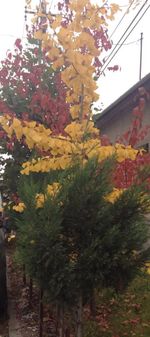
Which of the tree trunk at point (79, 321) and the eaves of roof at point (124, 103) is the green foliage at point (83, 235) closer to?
the tree trunk at point (79, 321)

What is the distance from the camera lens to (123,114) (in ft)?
35.1

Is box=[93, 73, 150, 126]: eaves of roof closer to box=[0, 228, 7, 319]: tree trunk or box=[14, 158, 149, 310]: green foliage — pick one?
box=[0, 228, 7, 319]: tree trunk

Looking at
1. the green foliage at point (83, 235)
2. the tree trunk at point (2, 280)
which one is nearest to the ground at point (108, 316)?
the tree trunk at point (2, 280)

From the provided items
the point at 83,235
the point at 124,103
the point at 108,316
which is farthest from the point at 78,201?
the point at 124,103

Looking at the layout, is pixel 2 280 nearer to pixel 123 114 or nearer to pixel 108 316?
pixel 108 316

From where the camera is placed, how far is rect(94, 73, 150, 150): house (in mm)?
8447

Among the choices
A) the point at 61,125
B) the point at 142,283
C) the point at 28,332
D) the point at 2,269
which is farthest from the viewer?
the point at 142,283

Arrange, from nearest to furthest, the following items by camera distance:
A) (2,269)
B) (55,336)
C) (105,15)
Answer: (105,15) → (55,336) → (2,269)

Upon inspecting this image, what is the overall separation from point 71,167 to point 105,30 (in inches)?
46.2

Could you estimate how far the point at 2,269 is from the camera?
20.7ft

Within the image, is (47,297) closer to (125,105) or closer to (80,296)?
(80,296)

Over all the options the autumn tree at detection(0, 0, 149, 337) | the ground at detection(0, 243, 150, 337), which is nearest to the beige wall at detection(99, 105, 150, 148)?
the ground at detection(0, 243, 150, 337)

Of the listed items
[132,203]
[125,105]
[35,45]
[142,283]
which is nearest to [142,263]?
[132,203]

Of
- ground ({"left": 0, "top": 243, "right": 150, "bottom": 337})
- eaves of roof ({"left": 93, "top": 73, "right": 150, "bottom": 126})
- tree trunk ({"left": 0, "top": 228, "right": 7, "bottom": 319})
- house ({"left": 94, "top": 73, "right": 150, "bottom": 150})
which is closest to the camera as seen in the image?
ground ({"left": 0, "top": 243, "right": 150, "bottom": 337})
